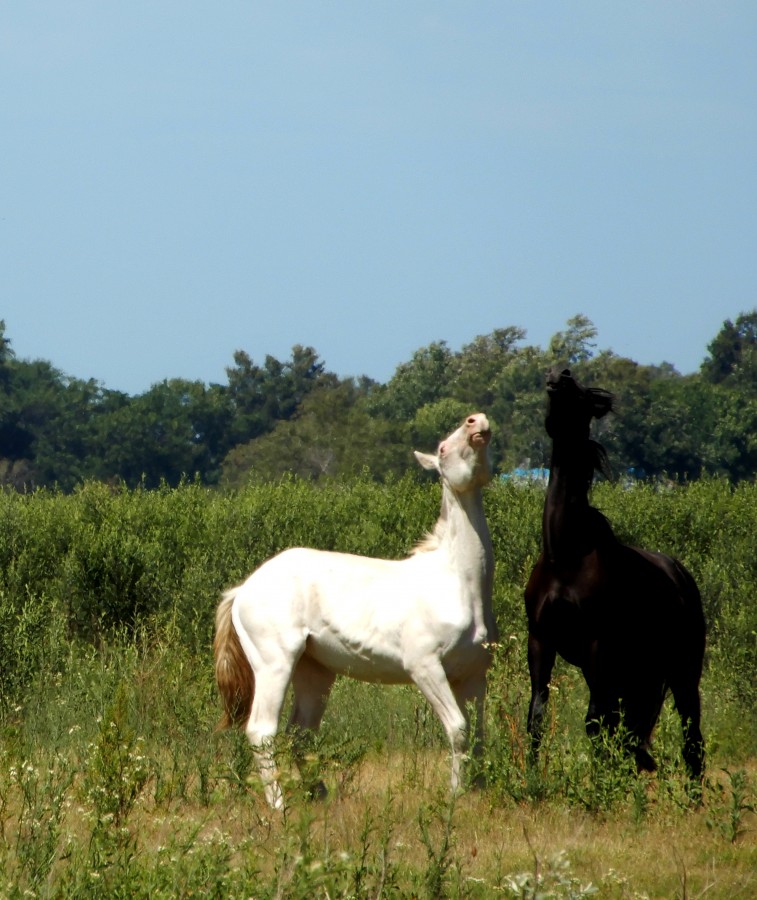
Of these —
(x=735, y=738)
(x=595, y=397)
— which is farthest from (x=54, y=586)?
(x=595, y=397)

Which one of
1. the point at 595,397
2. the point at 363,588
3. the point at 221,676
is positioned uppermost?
the point at 595,397

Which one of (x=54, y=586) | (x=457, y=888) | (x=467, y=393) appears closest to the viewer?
(x=457, y=888)

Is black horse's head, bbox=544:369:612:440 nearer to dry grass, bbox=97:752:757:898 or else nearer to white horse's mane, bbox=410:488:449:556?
white horse's mane, bbox=410:488:449:556

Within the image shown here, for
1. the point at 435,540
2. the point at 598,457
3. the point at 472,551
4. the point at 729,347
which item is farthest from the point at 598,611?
the point at 729,347

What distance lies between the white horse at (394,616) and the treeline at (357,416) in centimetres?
4428

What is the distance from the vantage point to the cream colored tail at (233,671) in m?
8.81

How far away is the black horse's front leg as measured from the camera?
8.09 m

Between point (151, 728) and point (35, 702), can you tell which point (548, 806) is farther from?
point (35, 702)

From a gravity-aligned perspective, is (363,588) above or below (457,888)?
above

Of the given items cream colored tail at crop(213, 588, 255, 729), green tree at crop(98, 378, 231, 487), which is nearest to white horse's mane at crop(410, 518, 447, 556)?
cream colored tail at crop(213, 588, 255, 729)

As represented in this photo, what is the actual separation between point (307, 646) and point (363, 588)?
0.49m

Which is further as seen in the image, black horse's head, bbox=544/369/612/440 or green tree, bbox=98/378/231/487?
green tree, bbox=98/378/231/487

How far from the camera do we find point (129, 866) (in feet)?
Result: 17.6

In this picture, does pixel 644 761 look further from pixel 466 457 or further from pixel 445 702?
pixel 466 457
